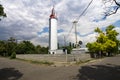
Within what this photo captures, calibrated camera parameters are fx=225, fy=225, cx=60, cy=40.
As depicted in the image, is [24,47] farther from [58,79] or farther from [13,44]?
[58,79]

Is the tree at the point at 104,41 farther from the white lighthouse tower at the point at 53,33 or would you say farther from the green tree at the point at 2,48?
the green tree at the point at 2,48

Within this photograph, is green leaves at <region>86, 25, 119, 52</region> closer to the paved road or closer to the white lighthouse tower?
the white lighthouse tower

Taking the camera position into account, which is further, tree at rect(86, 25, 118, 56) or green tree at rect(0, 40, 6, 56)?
green tree at rect(0, 40, 6, 56)

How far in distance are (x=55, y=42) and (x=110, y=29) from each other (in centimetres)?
1710

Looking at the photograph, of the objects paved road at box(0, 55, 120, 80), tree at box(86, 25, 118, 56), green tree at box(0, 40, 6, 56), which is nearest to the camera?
paved road at box(0, 55, 120, 80)

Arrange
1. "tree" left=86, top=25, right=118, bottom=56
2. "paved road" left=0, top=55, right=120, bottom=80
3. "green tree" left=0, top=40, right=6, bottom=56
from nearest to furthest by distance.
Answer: "paved road" left=0, top=55, right=120, bottom=80 → "tree" left=86, top=25, right=118, bottom=56 → "green tree" left=0, top=40, right=6, bottom=56

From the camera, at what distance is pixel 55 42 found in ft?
222

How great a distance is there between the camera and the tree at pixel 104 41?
62950 millimetres

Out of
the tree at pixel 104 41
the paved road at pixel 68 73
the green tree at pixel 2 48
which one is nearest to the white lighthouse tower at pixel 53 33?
the tree at pixel 104 41

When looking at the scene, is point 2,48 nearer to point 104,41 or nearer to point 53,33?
point 53,33

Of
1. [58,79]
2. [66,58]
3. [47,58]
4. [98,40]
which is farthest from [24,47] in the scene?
[58,79]

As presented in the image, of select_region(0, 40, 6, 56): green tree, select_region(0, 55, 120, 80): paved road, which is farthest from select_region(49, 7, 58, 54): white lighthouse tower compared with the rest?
select_region(0, 55, 120, 80): paved road

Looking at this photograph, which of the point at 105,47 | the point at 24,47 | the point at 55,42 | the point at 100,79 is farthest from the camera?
the point at 24,47

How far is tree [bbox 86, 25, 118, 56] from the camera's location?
2478 inches
